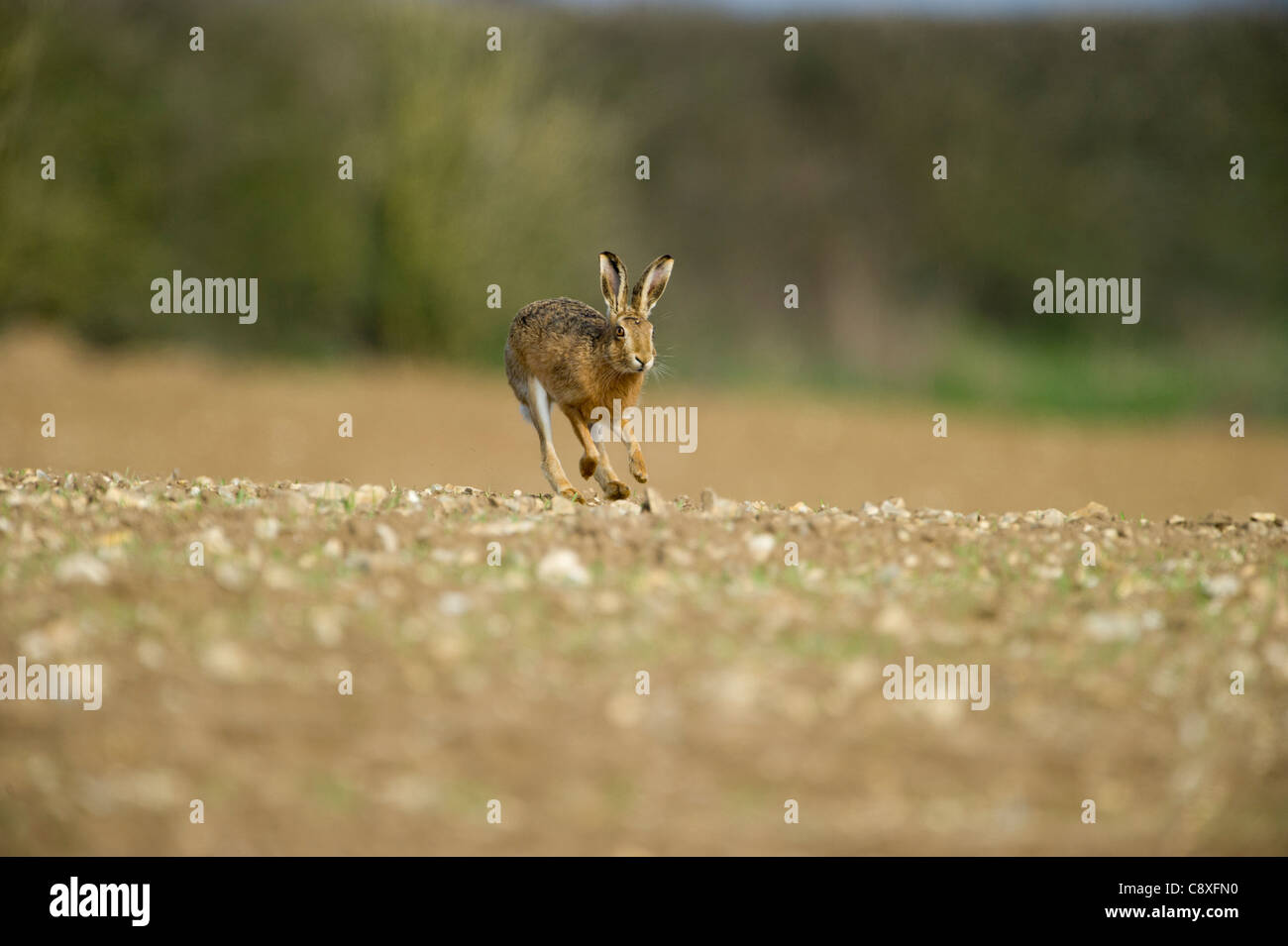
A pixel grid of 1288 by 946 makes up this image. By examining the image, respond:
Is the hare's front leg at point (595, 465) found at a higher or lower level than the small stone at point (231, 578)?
higher

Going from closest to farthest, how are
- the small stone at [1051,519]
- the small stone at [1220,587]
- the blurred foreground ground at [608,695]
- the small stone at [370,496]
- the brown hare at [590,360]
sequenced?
the blurred foreground ground at [608,695]
the small stone at [1220,587]
the small stone at [370,496]
the small stone at [1051,519]
the brown hare at [590,360]

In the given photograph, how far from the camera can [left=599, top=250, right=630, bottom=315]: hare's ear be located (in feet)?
24.5

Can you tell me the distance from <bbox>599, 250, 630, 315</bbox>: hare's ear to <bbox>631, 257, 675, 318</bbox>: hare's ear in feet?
0.23

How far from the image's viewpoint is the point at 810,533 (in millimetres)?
6055

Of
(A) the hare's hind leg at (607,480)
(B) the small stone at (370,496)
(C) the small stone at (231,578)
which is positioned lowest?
(C) the small stone at (231,578)

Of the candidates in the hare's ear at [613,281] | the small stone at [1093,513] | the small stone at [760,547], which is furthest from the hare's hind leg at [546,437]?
the small stone at [1093,513]

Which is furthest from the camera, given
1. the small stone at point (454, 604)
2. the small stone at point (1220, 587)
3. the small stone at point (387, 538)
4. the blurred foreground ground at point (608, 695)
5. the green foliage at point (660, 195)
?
the green foliage at point (660, 195)

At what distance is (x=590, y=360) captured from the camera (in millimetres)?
7684

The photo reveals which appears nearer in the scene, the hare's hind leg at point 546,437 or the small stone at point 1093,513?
the small stone at point 1093,513

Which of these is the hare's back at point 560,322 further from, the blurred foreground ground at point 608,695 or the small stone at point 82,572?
the small stone at point 82,572

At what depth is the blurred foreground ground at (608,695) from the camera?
3.64 meters

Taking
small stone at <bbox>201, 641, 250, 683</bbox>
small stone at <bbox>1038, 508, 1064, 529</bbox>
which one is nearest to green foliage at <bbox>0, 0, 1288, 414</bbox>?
small stone at <bbox>1038, 508, 1064, 529</bbox>
